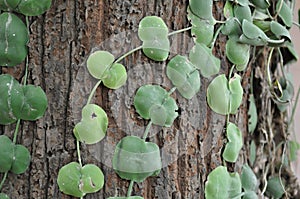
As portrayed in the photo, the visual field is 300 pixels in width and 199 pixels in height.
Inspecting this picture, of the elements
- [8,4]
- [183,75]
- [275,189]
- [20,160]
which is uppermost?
[8,4]

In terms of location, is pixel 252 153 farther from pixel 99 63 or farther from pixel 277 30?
pixel 99 63

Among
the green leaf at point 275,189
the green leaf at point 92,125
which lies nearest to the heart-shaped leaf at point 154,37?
the green leaf at point 92,125

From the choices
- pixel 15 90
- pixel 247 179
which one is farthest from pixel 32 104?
pixel 247 179

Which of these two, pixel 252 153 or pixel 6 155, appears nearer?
pixel 6 155

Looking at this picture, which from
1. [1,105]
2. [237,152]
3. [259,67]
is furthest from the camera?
[259,67]

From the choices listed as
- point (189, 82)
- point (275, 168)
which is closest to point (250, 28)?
point (189, 82)

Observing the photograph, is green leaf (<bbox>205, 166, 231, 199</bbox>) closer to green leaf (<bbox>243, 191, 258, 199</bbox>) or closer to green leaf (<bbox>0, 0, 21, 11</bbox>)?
green leaf (<bbox>243, 191, 258, 199</bbox>)

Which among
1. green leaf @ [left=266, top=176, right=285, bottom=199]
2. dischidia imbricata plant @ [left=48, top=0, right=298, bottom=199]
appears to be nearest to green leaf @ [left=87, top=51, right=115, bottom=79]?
dischidia imbricata plant @ [left=48, top=0, right=298, bottom=199]

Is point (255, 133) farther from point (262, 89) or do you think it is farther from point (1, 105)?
point (1, 105)

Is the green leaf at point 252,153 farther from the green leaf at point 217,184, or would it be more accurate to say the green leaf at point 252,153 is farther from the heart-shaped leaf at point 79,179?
the heart-shaped leaf at point 79,179
